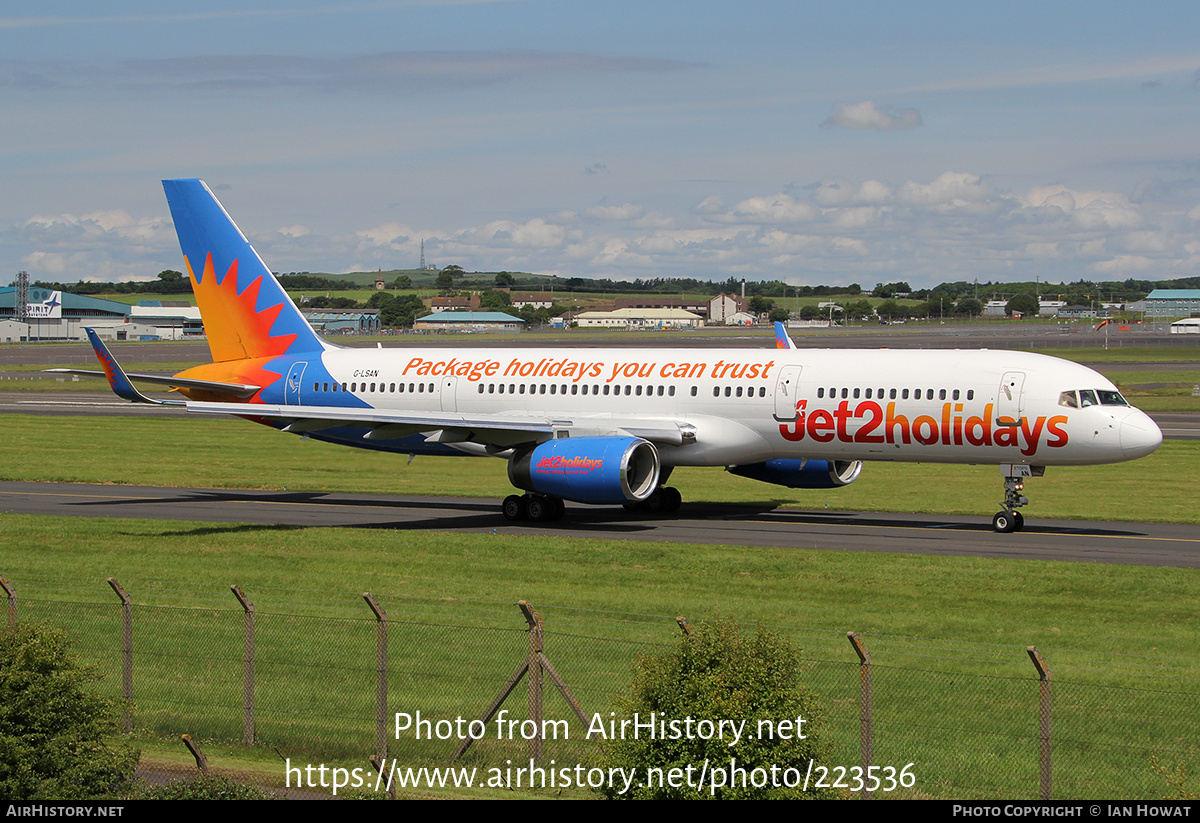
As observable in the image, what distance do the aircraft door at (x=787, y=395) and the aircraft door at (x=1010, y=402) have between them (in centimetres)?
525

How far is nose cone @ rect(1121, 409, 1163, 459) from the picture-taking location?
30500mm

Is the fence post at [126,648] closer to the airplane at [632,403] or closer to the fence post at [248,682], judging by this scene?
the fence post at [248,682]

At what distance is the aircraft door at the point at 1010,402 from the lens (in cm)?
3158

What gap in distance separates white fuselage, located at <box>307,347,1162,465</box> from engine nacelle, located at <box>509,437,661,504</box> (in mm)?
1706

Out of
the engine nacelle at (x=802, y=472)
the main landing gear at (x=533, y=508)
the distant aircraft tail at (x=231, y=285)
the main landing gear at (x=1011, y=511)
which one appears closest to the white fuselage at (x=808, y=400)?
the main landing gear at (x=1011, y=511)

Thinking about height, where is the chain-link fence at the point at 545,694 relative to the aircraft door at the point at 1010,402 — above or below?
below

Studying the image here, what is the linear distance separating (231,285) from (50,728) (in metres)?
31.7

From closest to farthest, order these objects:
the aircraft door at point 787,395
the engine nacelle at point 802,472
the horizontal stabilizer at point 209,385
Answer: the aircraft door at point 787,395, the engine nacelle at point 802,472, the horizontal stabilizer at point 209,385

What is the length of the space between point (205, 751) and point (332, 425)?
74.9 ft

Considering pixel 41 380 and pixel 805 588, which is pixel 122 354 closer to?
pixel 41 380

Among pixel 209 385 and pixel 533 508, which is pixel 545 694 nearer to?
pixel 533 508

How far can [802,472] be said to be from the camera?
3716 cm
